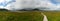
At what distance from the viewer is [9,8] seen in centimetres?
77

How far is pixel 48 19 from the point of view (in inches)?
29.3

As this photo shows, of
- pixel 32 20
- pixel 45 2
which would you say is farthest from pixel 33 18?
pixel 45 2

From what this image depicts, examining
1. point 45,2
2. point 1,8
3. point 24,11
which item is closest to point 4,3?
point 1,8

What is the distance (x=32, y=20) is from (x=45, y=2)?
0.55ft

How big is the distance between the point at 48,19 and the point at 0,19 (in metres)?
0.34

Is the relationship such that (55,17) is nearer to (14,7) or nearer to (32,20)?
(32,20)

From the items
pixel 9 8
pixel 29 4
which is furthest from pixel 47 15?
pixel 9 8

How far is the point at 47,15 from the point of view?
752 mm

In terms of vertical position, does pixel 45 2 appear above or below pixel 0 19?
above

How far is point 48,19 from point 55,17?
0.17 feet

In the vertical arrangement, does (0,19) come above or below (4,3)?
below

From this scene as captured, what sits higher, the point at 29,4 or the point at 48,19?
the point at 29,4

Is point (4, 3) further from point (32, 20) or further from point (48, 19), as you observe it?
point (48, 19)

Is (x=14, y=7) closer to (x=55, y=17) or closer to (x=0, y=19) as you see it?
(x=0, y=19)
